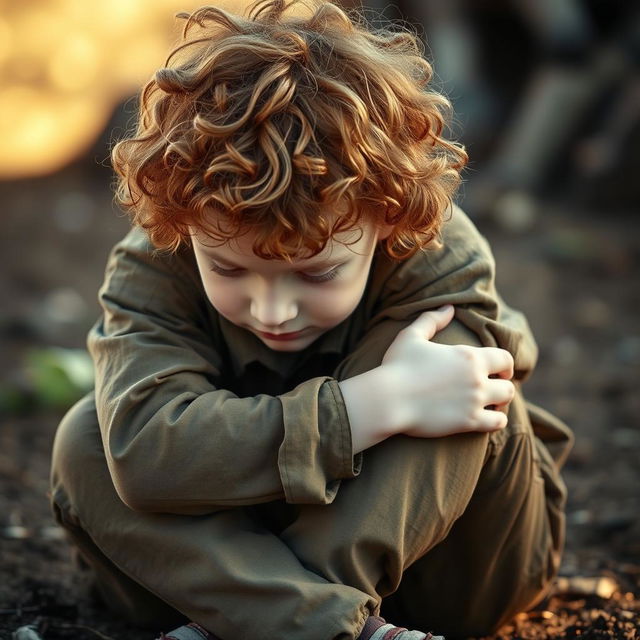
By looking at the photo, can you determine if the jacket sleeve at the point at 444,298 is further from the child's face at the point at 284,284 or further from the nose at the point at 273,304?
the nose at the point at 273,304


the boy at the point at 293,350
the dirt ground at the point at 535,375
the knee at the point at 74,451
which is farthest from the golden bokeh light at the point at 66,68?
the boy at the point at 293,350

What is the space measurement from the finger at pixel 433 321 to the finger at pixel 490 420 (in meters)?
0.18

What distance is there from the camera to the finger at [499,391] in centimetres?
191

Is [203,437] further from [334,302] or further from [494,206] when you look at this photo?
[494,206]

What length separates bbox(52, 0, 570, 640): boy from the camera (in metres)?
1.75

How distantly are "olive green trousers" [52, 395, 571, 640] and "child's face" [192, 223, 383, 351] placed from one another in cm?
26

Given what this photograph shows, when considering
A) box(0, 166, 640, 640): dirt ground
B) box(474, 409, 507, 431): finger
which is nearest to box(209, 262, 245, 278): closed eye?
box(474, 409, 507, 431): finger

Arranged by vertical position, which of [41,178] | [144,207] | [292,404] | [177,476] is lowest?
[41,178]

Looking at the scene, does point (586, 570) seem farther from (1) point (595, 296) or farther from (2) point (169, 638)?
(1) point (595, 296)

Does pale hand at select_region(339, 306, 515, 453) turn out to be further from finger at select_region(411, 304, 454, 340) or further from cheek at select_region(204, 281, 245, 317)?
cheek at select_region(204, 281, 245, 317)

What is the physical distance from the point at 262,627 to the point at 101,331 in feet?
2.22

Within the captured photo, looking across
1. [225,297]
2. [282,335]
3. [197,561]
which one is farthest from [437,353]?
[197,561]

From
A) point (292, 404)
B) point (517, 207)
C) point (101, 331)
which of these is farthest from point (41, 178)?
point (292, 404)

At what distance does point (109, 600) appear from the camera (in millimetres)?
2240
